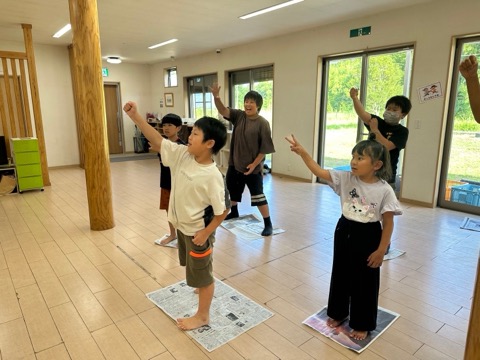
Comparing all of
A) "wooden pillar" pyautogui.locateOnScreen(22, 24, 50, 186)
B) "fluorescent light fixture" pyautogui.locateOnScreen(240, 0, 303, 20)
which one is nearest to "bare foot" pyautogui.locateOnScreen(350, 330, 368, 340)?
"fluorescent light fixture" pyautogui.locateOnScreen(240, 0, 303, 20)

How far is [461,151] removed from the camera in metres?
4.44

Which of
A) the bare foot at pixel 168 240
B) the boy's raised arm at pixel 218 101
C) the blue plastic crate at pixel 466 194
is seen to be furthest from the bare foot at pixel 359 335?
the blue plastic crate at pixel 466 194

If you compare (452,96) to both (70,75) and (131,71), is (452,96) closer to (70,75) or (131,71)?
(70,75)

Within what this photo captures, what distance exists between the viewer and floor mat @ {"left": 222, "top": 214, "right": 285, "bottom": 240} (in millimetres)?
3541

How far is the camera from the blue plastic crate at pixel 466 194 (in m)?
4.37

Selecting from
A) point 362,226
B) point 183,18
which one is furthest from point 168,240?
point 183,18

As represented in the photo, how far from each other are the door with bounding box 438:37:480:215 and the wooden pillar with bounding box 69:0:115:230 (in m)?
4.42

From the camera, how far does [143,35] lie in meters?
6.37

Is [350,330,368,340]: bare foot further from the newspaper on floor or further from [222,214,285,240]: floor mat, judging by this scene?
[222,214,285,240]: floor mat

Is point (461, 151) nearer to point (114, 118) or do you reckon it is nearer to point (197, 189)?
point (197, 189)

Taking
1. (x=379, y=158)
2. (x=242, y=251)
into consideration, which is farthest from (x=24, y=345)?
(x=379, y=158)

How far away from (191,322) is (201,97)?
307 inches

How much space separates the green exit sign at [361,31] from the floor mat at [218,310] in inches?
176

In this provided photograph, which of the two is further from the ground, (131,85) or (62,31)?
(62,31)
